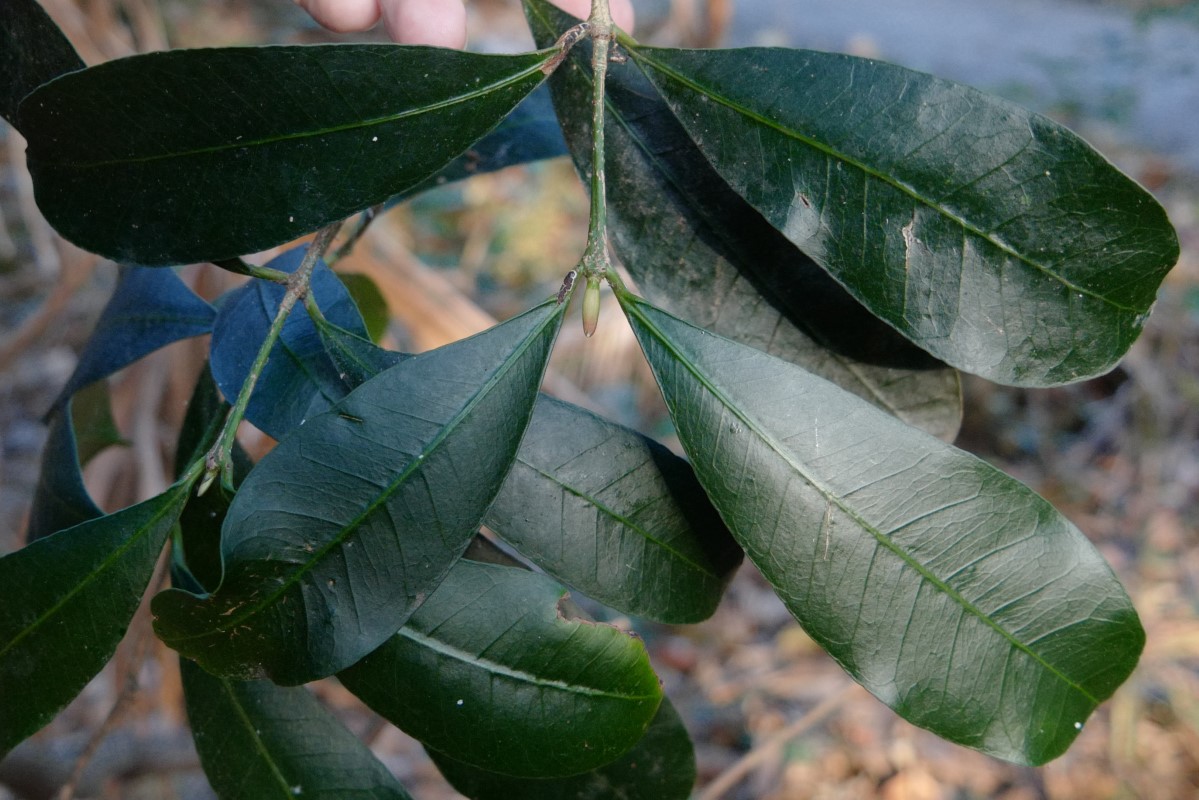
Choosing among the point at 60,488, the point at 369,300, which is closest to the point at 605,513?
the point at 60,488

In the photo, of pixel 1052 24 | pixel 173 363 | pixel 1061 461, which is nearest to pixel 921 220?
pixel 173 363

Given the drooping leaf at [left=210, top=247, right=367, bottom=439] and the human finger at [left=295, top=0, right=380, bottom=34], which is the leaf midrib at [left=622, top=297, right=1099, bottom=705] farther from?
the human finger at [left=295, top=0, right=380, bottom=34]

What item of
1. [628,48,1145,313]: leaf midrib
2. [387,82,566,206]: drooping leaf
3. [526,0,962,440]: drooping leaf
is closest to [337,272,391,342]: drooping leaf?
[387,82,566,206]: drooping leaf

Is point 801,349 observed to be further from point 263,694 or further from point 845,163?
point 263,694

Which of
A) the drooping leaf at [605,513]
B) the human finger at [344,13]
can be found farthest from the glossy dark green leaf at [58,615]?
the human finger at [344,13]

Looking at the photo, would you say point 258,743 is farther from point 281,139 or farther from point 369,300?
point 369,300

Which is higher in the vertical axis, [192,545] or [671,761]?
[192,545]
